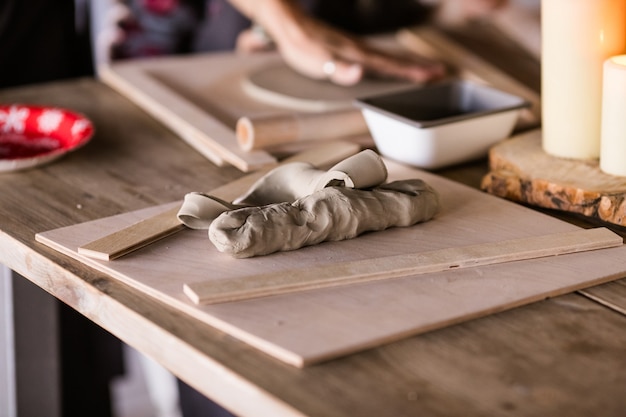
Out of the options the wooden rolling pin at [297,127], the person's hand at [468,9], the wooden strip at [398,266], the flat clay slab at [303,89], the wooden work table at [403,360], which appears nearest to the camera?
the wooden work table at [403,360]

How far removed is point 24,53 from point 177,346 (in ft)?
3.69

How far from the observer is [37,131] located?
1008 millimetres

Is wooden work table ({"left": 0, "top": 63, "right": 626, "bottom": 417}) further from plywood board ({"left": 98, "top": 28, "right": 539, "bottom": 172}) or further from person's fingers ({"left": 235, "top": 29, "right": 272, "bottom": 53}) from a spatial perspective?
person's fingers ({"left": 235, "top": 29, "right": 272, "bottom": 53})

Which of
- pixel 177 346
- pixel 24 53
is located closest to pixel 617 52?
pixel 177 346

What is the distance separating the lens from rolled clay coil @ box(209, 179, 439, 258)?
655 millimetres

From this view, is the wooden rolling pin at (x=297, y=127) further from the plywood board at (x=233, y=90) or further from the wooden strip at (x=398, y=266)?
the wooden strip at (x=398, y=266)

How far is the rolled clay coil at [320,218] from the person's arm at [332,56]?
42 cm

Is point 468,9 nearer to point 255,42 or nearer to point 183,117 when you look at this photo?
point 255,42

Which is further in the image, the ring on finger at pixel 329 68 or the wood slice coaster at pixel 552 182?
the ring on finger at pixel 329 68

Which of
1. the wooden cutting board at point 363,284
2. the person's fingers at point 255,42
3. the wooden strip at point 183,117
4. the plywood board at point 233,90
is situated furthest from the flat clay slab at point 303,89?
the wooden cutting board at point 363,284

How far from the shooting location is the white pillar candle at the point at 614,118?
734 millimetres

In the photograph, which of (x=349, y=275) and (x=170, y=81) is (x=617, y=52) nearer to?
(x=349, y=275)

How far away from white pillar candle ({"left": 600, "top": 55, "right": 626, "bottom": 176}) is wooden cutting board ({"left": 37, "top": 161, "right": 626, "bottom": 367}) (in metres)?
0.09

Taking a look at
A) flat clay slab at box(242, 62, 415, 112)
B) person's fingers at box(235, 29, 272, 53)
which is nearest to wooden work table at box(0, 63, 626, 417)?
flat clay slab at box(242, 62, 415, 112)
